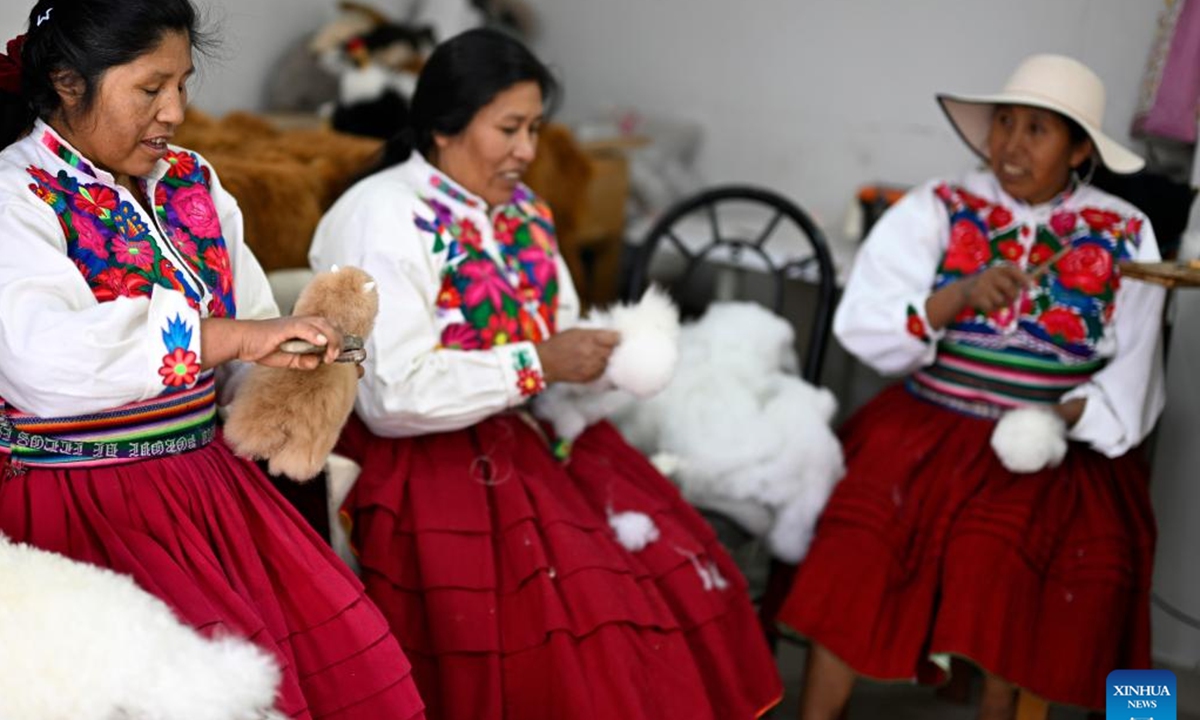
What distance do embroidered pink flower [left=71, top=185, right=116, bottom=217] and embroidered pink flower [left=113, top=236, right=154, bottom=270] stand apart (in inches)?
1.6

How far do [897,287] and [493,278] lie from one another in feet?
2.85

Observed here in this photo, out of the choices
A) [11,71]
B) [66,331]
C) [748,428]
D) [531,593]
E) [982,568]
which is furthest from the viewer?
[748,428]

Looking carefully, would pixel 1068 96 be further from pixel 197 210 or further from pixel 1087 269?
pixel 197 210

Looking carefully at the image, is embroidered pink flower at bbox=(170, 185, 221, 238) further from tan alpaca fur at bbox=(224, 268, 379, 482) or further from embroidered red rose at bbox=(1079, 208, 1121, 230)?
embroidered red rose at bbox=(1079, 208, 1121, 230)

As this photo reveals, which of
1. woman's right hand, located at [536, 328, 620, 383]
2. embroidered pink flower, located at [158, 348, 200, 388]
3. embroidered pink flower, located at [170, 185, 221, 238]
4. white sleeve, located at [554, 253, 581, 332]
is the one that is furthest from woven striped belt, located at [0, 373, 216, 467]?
white sleeve, located at [554, 253, 581, 332]

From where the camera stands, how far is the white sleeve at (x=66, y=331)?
4.38 feet

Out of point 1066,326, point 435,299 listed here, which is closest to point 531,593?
point 435,299

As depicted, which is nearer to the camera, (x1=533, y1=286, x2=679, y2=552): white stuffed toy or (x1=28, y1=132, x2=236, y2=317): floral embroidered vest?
(x1=28, y1=132, x2=236, y2=317): floral embroidered vest

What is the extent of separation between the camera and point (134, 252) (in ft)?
4.92

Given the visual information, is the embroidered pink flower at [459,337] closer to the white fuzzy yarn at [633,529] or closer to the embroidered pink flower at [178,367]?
the white fuzzy yarn at [633,529]

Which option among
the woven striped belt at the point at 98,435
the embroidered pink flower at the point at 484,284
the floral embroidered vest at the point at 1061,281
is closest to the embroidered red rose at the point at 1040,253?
the floral embroidered vest at the point at 1061,281

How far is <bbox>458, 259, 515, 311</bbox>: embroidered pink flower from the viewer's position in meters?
2.09

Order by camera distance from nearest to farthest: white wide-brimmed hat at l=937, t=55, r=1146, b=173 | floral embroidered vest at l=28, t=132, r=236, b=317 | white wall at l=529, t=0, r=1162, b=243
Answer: floral embroidered vest at l=28, t=132, r=236, b=317
white wide-brimmed hat at l=937, t=55, r=1146, b=173
white wall at l=529, t=0, r=1162, b=243

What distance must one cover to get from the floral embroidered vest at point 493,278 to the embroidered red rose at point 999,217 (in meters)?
0.89
